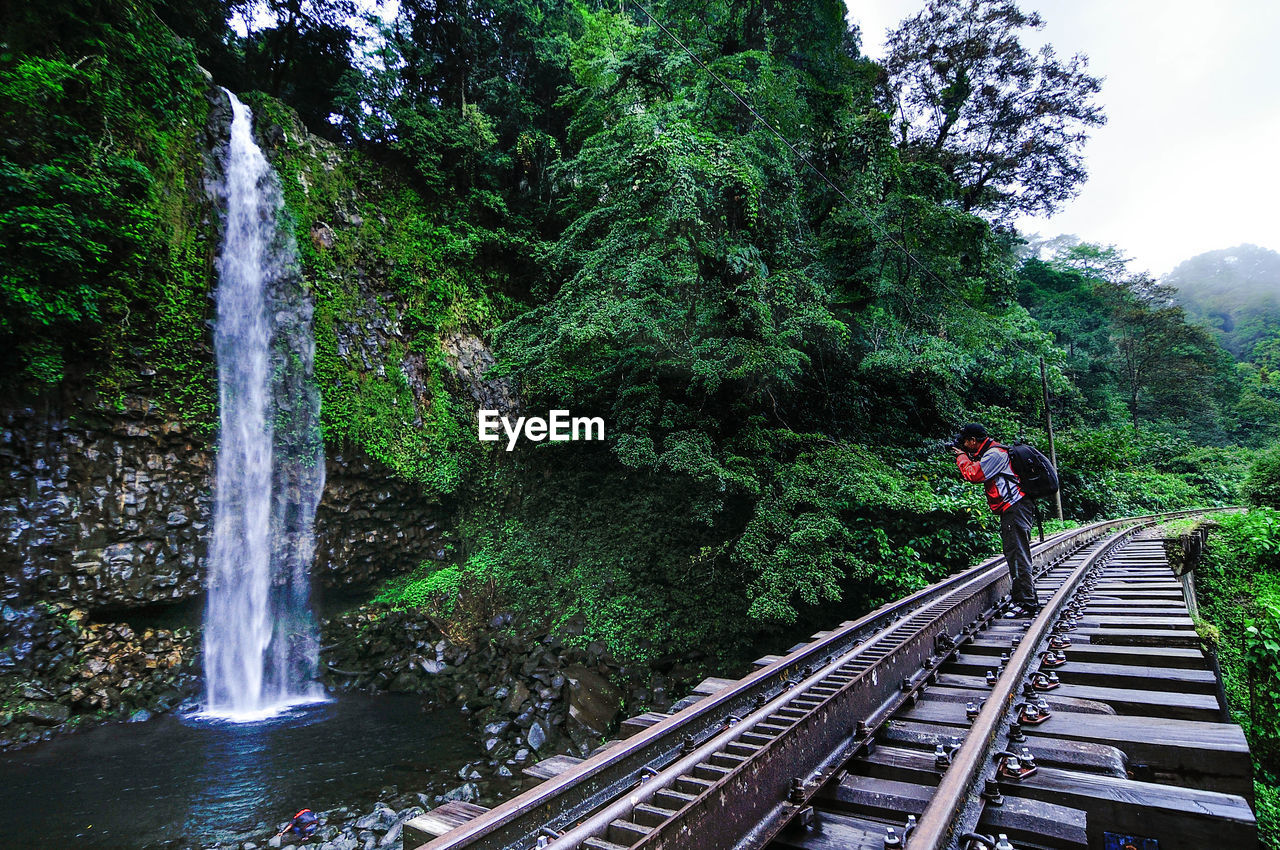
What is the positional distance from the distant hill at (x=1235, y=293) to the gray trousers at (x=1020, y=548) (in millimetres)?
49373

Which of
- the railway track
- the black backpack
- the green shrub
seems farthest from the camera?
the green shrub

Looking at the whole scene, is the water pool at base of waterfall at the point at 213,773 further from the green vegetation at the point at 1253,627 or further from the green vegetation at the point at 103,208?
the green vegetation at the point at 1253,627

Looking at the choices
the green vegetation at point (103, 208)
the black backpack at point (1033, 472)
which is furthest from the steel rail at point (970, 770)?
the green vegetation at point (103, 208)

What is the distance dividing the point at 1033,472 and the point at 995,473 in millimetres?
438

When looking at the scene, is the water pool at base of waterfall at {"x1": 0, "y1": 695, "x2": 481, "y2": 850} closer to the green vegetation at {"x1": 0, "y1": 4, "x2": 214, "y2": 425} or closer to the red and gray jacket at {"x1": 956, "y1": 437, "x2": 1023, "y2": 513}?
the green vegetation at {"x1": 0, "y1": 4, "x2": 214, "y2": 425}

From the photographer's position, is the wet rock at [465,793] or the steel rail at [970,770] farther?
the wet rock at [465,793]

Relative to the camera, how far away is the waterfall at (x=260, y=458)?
10.4 meters

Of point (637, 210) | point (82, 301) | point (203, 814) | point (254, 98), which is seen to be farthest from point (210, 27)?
point (203, 814)

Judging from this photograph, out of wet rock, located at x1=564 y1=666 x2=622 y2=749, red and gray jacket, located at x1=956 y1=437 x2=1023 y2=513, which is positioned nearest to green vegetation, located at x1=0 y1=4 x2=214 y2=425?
wet rock, located at x1=564 y1=666 x2=622 y2=749

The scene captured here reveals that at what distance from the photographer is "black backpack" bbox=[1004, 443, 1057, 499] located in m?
4.48

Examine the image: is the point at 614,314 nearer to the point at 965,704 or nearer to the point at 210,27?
the point at 965,704

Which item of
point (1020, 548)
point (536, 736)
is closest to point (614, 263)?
point (1020, 548)

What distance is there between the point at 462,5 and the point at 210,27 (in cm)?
587

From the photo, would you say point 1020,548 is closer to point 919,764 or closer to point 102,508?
point 919,764
